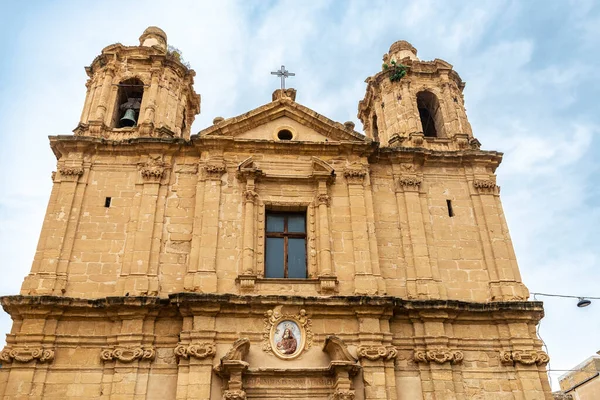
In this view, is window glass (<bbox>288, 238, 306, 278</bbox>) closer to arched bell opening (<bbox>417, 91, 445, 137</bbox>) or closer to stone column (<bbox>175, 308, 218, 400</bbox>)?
stone column (<bbox>175, 308, 218, 400</bbox>)

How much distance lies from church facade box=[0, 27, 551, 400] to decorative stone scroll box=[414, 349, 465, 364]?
3cm

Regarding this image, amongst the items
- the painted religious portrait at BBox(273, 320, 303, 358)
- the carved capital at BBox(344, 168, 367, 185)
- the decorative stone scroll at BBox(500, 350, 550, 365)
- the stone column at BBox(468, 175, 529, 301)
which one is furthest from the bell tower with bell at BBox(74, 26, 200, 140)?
the decorative stone scroll at BBox(500, 350, 550, 365)

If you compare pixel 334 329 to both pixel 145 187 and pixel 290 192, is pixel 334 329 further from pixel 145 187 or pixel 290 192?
pixel 145 187

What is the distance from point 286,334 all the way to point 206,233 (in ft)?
11.2

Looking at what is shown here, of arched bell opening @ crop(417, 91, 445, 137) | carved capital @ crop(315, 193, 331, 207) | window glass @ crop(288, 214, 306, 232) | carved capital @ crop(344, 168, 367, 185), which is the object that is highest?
arched bell opening @ crop(417, 91, 445, 137)

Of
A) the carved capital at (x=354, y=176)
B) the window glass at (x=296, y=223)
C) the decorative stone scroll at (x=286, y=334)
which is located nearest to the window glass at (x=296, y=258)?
the window glass at (x=296, y=223)

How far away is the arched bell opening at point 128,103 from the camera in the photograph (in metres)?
18.3

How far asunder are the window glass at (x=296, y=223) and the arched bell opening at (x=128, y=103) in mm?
6557

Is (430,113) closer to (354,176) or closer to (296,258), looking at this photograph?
(354,176)

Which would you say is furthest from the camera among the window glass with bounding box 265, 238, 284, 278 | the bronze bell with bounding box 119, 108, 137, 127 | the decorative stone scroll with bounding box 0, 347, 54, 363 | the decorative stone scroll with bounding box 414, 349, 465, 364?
the bronze bell with bounding box 119, 108, 137, 127

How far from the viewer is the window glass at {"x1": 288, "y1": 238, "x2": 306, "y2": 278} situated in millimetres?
14578

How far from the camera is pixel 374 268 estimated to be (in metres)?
14.3

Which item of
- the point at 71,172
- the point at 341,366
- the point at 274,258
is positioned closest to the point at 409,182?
the point at 274,258

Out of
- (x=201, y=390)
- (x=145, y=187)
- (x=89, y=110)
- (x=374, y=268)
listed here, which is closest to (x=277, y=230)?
(x=374, y=268)
